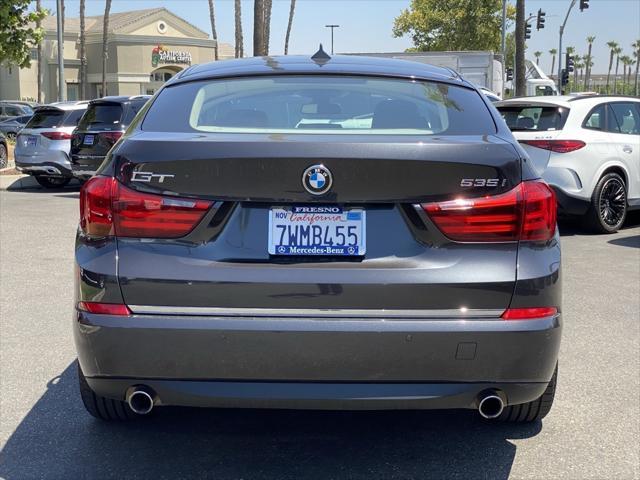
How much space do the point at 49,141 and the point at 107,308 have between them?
45.2 feet

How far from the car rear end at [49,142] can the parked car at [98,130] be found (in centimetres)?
110

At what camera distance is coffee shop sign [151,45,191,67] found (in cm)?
5481

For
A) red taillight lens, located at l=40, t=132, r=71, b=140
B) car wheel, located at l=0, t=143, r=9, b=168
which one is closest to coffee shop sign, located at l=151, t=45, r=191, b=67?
car wheel, located at l=0, t=143, r=9, b=168

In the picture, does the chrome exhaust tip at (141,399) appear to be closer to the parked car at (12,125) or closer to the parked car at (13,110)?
the parked car at (12,125)

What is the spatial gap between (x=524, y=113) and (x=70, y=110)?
970 cm

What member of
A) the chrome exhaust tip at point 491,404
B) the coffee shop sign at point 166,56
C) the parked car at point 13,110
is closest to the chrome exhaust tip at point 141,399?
the chrome exhaust tip at point 491,404

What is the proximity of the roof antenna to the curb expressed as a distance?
1368 centimetres

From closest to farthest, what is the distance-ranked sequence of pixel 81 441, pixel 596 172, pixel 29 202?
1. pixel 81 441
2. pixel 596 172
3. pixel 29 202

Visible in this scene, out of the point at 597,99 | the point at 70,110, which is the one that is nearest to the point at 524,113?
the point at 597,99

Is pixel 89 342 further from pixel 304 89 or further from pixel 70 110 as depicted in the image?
pixel 70 110

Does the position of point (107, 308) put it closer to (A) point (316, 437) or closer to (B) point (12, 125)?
(A) point (316, 437)

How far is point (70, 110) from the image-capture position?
53.6 feet

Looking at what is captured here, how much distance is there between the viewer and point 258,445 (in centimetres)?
375

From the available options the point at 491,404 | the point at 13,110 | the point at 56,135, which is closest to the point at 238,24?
→ the point at 13,110
